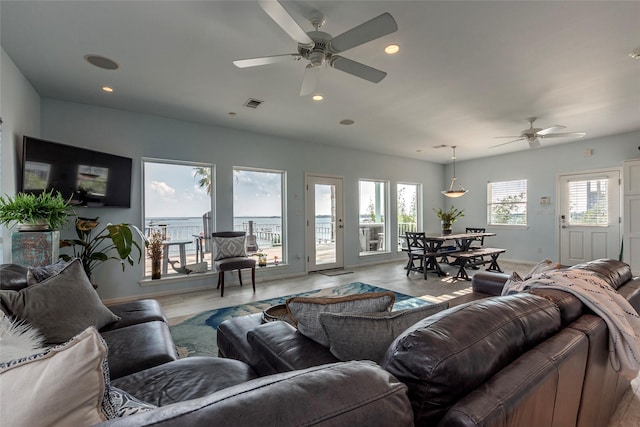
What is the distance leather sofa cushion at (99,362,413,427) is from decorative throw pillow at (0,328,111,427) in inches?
4.1

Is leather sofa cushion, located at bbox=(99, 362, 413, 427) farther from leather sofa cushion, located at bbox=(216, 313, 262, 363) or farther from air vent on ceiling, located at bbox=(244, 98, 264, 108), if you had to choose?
→ air vent on ceiling, located at bbox=(244, 98, 264, 108)

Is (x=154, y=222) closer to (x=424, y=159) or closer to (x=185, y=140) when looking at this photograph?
(x=185, y=140)

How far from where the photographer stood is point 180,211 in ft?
14.9

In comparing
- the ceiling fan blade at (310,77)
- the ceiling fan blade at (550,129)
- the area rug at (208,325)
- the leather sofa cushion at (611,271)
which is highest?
the ceiling fan blade at (550,129)

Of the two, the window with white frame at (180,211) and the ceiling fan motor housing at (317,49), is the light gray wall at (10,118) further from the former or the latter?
the ceiling fan motor housing at (317,49)


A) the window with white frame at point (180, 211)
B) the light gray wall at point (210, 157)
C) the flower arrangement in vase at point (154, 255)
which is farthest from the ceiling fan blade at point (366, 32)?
the flower arrangement in vase at point (154, 255)

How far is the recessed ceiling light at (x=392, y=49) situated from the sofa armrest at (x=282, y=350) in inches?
94.8

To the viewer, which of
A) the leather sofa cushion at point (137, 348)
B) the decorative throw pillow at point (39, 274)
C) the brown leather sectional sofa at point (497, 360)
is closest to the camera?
the brown leather sectional sofa at point (497, 360)

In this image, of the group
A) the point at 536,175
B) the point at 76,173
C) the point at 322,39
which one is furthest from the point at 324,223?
the point at 536,175

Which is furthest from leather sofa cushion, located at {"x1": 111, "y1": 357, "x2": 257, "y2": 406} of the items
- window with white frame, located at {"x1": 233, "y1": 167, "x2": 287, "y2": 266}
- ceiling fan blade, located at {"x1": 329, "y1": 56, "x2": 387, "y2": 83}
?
window with white frame, located at {"x1": 233, "y1": 167, "x2": 287, "y2": 266}

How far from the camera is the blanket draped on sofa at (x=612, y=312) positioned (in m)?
1.22

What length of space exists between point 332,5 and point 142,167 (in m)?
3.47

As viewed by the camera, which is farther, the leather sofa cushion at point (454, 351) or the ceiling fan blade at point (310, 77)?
the ceiling fan blade at point (310, 77)

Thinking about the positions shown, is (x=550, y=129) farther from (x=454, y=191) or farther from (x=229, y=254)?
(x=229, y=254)
